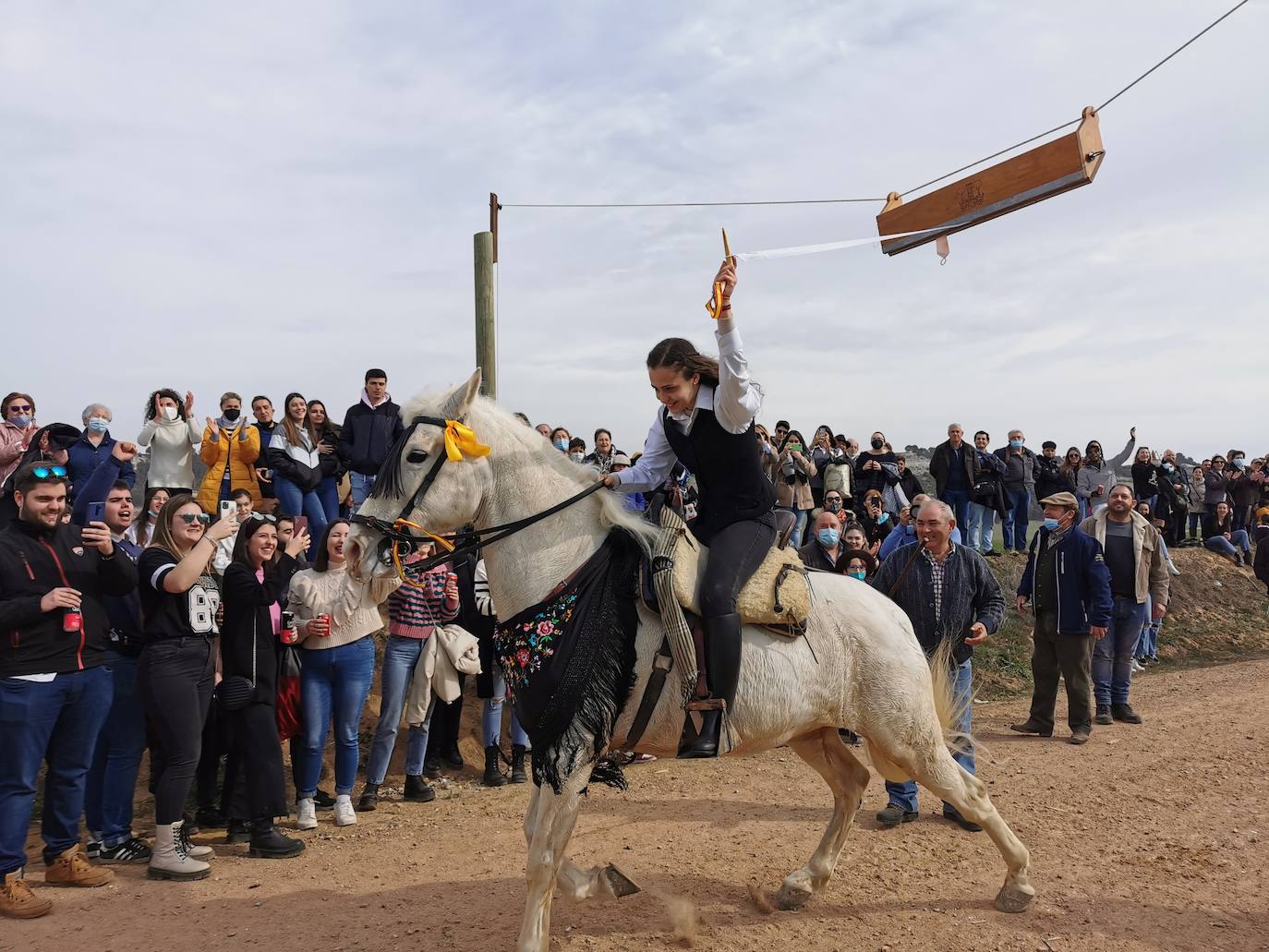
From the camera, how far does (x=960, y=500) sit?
49.2 ft

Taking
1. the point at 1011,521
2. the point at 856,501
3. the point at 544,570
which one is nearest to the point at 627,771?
A: the point at 544,570

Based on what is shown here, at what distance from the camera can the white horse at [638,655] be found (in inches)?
177

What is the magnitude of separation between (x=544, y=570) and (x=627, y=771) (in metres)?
4.82

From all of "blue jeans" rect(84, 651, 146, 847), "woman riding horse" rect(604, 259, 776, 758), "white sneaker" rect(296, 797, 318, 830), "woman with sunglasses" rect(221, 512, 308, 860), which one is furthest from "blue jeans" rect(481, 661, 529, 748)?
"woman riding horse" rect(604, 259, 776, 758)

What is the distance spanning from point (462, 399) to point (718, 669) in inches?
73.6

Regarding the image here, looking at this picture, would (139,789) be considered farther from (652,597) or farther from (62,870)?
(652,597)

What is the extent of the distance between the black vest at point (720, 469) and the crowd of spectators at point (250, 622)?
435mm

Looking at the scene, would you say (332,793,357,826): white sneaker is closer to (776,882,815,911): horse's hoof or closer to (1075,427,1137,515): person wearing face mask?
(776,882,815,911): horse's hoof

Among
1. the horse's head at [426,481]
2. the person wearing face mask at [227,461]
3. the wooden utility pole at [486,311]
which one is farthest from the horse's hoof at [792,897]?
the person wearing face mask at [227,461]

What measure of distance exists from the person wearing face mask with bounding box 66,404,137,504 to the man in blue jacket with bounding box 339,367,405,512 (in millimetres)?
2216

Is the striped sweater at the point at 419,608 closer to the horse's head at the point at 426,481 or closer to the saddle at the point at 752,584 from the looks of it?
the horse's head at the point at 426,481

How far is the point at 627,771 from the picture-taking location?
8758 mm

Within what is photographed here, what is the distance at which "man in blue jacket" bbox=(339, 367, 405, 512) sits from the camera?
404 inches

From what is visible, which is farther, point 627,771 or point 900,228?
point 627,771
